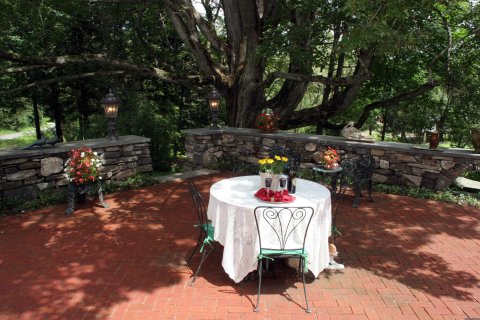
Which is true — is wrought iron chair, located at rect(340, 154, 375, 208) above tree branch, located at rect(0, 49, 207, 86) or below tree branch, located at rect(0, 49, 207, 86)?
below

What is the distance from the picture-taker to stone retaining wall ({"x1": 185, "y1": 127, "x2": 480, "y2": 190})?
6328 millimetres

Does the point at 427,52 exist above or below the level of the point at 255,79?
above

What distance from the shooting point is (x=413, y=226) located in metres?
5.12

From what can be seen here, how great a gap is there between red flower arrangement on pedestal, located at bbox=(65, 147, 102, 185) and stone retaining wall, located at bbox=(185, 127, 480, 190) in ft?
9.99

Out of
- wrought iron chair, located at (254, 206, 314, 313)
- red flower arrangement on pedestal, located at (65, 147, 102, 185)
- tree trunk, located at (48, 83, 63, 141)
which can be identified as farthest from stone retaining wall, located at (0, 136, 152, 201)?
tree trunk, located at (48, 83, 63, 141)

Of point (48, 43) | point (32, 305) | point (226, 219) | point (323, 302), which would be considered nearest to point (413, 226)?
point (323, 302)

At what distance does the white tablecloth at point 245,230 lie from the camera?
343cm

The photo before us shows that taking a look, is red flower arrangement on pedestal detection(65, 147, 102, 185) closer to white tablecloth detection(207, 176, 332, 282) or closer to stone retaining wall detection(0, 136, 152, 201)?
stone retaining wall detection(0, 136, 152, 201)

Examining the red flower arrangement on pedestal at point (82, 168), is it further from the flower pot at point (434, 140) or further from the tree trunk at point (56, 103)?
the tree trunk at point (56, 103)

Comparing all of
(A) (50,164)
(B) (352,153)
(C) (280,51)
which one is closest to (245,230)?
(A) (50,164)

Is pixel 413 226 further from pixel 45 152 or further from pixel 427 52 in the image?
pixel 427 52

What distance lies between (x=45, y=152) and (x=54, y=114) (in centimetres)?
857

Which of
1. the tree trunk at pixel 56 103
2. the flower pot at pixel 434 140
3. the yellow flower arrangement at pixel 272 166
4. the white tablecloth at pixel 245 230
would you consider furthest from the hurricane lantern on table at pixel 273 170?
the tree trunk at pixel 56 103

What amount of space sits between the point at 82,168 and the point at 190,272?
277cm
